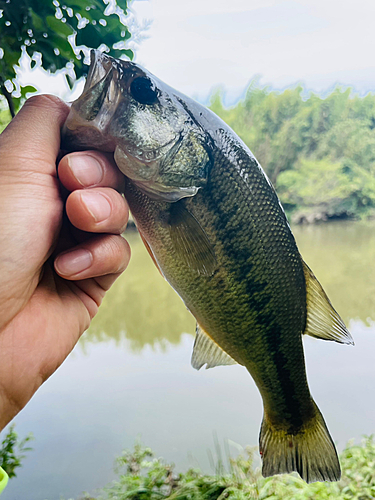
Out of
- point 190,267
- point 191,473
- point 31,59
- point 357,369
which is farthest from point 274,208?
point 357,369

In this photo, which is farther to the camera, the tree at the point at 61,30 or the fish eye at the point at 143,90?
the tree at the point at 61,30

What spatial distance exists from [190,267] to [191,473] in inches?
86.7

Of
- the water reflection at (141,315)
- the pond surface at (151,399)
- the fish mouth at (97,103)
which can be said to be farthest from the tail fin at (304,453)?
the water reflection at (141,315)

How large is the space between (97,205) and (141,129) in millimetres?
140

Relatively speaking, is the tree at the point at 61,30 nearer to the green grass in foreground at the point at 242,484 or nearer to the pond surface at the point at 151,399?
the green grass in foreground at the point at 242,484

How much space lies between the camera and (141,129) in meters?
0.61

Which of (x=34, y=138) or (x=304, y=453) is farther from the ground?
(x=34, y=138)

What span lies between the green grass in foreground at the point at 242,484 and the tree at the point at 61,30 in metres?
2.00

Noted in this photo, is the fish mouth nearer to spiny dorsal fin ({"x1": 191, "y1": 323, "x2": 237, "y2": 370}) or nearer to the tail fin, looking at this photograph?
spiny dorsal fin ({"x1": 191, "y1": 323, "x2": 237, "y2": 370})

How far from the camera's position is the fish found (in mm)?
606

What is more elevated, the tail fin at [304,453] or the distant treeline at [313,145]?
the distant treeline at [313,145]

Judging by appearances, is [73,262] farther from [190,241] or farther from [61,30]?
[61,30]

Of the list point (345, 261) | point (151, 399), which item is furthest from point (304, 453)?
point (345, 261)

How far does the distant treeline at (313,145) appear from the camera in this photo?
9.70 meters
